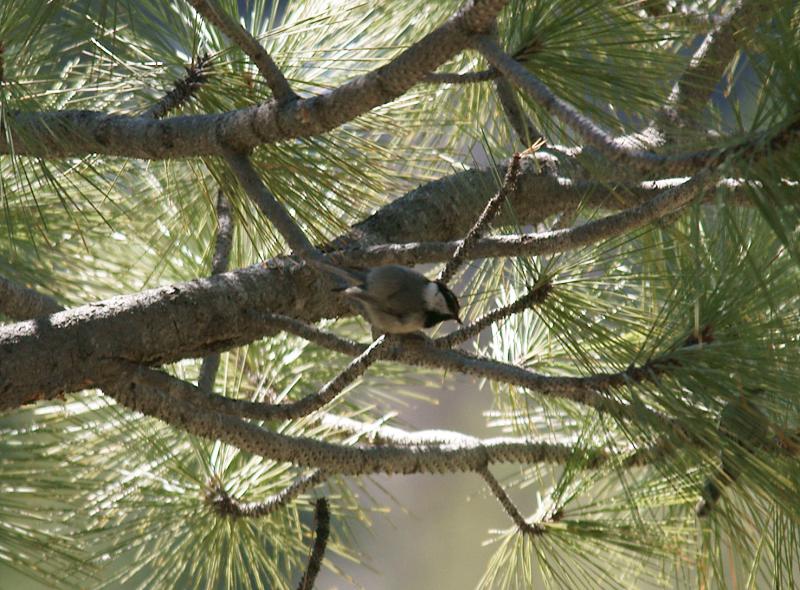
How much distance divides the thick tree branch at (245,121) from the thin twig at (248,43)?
12 mm

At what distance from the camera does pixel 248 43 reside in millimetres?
610

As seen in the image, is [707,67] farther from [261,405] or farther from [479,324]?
[261,405]

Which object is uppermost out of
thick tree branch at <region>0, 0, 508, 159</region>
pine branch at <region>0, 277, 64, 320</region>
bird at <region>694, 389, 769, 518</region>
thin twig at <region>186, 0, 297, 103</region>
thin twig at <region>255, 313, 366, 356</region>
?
thin twig at <region>186, 0, 297, 103</region>

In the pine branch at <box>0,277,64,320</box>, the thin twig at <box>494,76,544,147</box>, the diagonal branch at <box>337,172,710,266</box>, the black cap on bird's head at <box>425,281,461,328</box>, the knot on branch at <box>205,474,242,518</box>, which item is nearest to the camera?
the diagonal branch at <box>337,172,710,266</box>

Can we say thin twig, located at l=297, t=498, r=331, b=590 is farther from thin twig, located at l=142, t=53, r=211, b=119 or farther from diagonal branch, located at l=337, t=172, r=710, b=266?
thin twig, located at l=142, t=53, r=211, b=119

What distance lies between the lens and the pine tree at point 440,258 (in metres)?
0.57

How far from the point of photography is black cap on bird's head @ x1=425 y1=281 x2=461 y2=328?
0.59 meters

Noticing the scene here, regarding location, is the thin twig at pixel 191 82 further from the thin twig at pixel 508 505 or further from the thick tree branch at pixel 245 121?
the thin twig at pixel 508 505

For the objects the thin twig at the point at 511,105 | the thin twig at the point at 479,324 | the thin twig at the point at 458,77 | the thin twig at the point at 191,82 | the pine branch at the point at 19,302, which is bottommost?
the thin twig at the point at 479,324

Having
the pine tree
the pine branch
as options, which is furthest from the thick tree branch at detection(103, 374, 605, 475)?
the pine branch

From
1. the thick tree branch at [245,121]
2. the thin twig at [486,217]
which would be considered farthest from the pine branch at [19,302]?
the thin twig at [486,217]

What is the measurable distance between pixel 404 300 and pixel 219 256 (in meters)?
0.31

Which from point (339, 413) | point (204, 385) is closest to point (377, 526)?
point (339, 413)

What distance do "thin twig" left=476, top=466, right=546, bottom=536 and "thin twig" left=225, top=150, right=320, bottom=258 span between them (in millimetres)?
315
